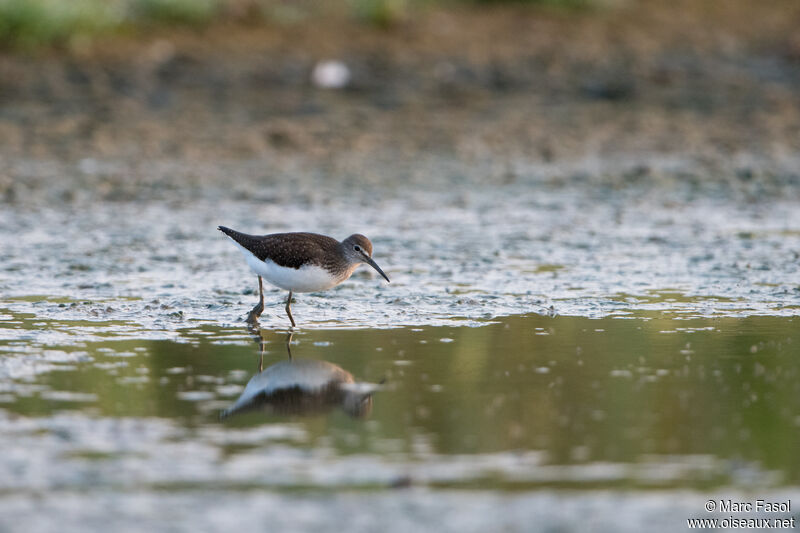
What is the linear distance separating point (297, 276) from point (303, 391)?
1.90 m

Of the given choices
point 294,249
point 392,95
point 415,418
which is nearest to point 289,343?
point 294,249

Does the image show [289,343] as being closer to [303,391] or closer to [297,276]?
[297,276]

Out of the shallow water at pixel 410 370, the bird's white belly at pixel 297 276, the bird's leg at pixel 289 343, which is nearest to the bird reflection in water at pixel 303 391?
the shallow water at pixel 410 370

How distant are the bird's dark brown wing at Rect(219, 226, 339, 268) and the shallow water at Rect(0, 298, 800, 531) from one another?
1.72 ft

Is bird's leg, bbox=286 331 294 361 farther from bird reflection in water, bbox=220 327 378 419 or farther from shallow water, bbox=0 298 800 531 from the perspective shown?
bird reflection in water, bbox=220 327 378 419

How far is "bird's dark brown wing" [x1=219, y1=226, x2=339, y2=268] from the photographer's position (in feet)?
29.7

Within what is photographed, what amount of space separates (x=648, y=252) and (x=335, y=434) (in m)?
5.75

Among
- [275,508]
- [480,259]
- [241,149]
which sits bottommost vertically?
[275,508]

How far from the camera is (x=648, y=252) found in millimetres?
11430

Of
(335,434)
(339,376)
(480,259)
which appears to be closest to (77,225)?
(480,259)

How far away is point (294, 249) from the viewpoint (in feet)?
30.0

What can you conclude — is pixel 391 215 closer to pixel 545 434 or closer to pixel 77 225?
pixel 77 225

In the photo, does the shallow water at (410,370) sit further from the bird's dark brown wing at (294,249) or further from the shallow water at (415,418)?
the bird's dark brown wing at (294,249)

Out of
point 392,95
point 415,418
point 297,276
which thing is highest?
point 392,95
